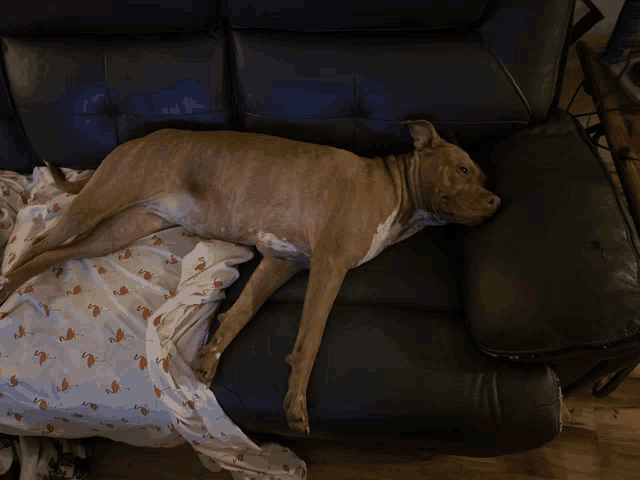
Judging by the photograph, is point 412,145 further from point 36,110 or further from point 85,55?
point 36,110

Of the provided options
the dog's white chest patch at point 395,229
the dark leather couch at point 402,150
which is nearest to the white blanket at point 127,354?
the dark leather couch at point 402,150

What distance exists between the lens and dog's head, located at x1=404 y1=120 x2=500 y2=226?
1566 mm

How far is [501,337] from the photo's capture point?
1284mm

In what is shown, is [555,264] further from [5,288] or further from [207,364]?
[5,288]

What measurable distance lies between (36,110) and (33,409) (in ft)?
4.13

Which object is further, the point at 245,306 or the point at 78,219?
the point at 78,219

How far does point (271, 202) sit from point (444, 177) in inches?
26.1

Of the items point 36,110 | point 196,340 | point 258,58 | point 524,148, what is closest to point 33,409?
point 196,340

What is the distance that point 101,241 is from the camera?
1818 mm

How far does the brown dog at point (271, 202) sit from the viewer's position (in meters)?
1.59

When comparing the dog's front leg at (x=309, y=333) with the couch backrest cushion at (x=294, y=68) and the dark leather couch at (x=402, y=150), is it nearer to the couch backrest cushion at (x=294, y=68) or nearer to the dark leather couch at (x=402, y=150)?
the dark leather couch at (x=402, y=150)

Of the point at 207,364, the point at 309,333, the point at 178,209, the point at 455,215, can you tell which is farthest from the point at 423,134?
the point at 207,364

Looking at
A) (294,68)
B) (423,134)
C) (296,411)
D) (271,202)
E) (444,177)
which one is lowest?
(296,411)

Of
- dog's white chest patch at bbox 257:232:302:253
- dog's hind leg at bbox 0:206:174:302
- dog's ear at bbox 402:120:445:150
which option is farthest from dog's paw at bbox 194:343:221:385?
dog's ear at bbox 402:120:445:150
